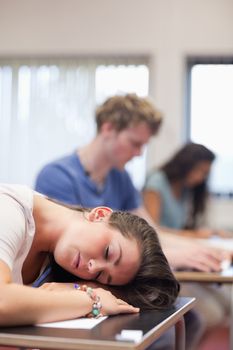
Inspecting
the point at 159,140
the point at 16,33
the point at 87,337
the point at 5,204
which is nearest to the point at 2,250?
the point at 5,204

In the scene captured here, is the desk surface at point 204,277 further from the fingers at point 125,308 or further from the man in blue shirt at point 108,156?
the fingers at point 125,308

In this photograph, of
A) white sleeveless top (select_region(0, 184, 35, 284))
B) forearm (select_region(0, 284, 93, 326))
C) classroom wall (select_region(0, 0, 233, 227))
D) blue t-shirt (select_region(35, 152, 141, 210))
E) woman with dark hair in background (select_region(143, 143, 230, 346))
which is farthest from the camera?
classroom wall (select_region(0, 0, 233, 227))

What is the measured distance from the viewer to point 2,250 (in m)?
1.35

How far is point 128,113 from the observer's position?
295cm

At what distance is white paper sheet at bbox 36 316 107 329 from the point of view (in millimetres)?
1266

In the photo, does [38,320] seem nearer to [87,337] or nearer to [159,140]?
[87,337]

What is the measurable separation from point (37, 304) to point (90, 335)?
0.13m

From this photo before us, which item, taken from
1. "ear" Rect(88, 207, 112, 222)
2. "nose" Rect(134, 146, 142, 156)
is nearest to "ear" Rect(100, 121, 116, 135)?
"nose" Rect(134, 146, 142, 156)

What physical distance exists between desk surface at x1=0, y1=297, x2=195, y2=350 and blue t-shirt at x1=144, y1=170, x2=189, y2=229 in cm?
278

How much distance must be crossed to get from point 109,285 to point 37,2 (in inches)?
162

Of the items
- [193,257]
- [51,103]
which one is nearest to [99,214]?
[193,257]

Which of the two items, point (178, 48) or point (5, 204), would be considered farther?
point (178, 48)

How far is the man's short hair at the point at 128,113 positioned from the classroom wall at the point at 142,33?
213 centimetres

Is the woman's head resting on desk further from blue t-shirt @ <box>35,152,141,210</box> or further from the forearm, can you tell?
blue t-shirt @ <box>35,152,141,210</box>
